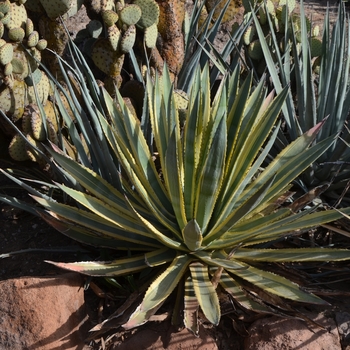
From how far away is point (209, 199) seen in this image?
7.06ft

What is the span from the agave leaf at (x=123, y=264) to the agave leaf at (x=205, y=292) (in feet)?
0.42

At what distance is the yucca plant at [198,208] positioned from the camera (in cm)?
213

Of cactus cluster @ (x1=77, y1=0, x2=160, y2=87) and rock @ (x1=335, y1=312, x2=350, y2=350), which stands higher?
cactus cluster @ (x1=77, y1=0, x2=160, y2=87)

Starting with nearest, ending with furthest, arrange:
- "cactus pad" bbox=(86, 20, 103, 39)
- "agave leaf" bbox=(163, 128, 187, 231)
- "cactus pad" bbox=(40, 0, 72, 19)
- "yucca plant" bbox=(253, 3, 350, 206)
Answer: "agave leaf" bbox=(163, 128, 187, 231) → "yucca plant" bbox=(253, 3, 350, 206) → "cactus pad" bbox=(40, 0, 72, 19) → "cactus pad" bbox=(86, 20, 103, 39)

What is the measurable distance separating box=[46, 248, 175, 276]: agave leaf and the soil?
264 mm

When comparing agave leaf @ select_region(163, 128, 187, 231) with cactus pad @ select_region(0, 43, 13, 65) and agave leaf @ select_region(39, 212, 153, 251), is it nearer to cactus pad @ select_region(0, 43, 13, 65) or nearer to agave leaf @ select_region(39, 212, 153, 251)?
agave leaf @ select_region(39, 212, 153, 251)

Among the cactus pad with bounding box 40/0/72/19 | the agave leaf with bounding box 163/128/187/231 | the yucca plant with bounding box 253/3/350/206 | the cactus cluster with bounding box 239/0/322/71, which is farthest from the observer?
the cactus cluster with bounding box 239/0/322/71

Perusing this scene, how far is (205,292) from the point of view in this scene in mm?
2135

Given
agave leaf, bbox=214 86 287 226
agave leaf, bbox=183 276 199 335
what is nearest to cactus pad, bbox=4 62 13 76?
agave leaf, bbox=214 86 287 226

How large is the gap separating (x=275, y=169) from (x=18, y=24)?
1548 millimetres

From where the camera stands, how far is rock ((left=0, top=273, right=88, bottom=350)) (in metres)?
2.21

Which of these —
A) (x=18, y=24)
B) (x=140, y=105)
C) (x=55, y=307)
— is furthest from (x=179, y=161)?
(x=18, y=24)

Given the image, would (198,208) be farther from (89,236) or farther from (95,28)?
(95,28)

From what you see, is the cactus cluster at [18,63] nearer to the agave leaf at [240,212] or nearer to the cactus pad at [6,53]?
the cactus pad at [6,53]
